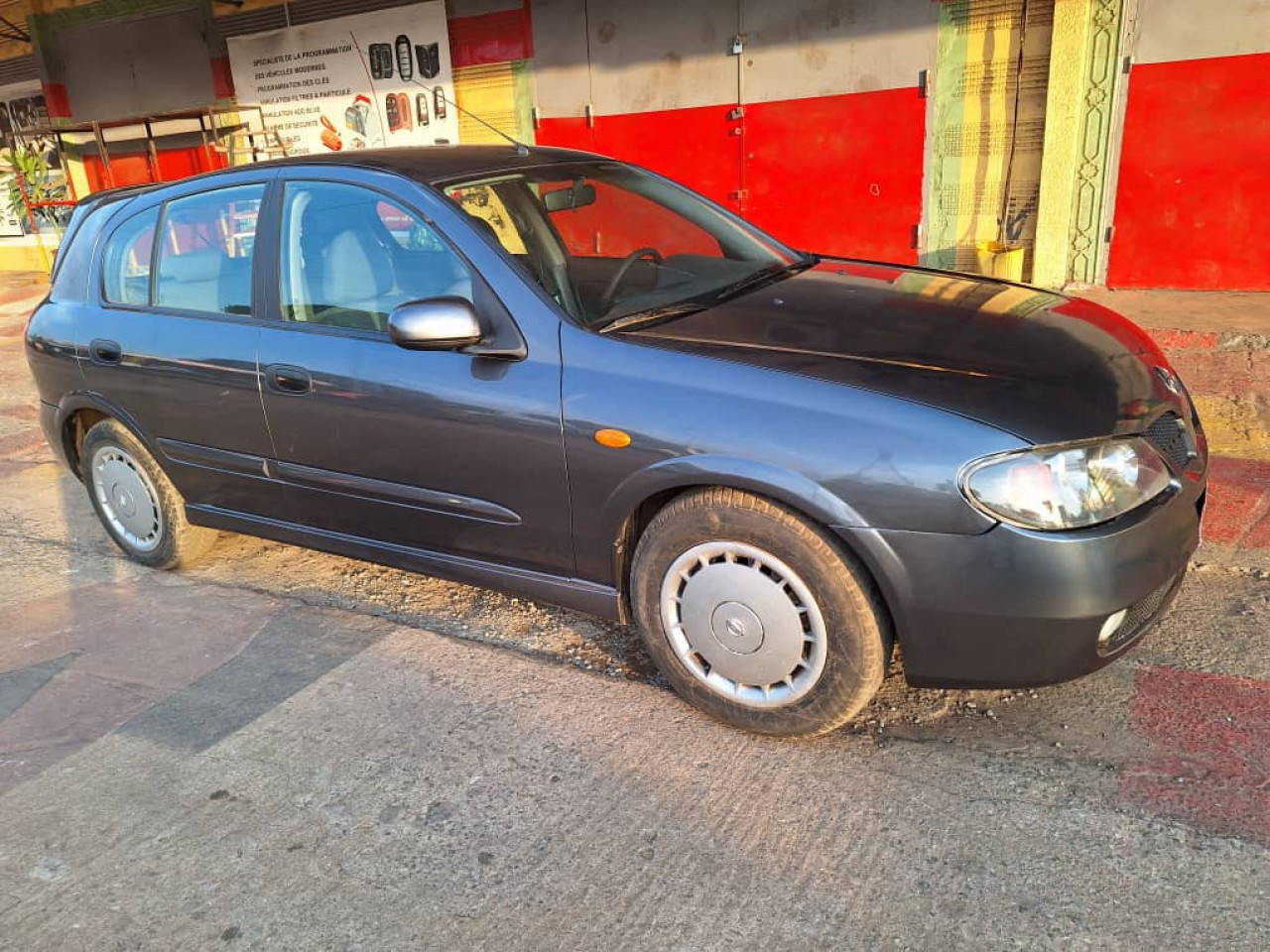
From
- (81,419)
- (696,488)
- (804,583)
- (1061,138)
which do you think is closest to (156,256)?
(81,419)

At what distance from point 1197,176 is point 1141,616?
20.7 ft

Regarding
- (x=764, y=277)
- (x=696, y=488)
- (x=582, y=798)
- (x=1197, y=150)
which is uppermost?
(x=1197, y=150)

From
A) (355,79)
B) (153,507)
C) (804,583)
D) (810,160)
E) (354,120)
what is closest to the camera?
(804,583)

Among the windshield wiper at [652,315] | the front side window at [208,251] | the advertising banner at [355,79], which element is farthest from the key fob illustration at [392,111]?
the windshield wiper at [652,315]

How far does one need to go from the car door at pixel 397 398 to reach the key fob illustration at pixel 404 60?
9070 millimetres

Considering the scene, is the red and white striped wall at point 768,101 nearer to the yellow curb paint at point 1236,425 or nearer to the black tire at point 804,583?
the yellow curb paint at point 1236,425

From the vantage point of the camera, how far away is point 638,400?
9.11ft

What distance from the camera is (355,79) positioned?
12.3 metres

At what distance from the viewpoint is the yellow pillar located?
7566 millimetres

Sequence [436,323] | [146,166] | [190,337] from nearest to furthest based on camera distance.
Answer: [436,323] → [190,337] → [146,166]

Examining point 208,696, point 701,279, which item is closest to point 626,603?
point 701,279

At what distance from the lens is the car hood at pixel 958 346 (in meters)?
2.51

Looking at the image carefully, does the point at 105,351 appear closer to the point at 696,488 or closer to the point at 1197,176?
the point at 696,488

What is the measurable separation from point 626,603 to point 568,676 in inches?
14.9
